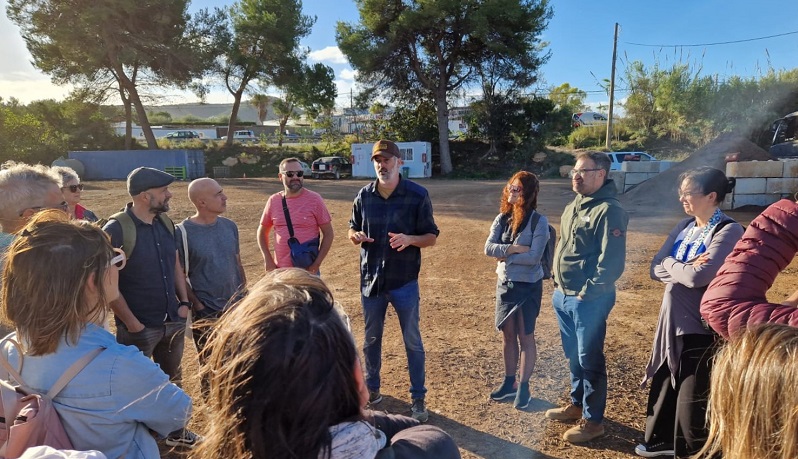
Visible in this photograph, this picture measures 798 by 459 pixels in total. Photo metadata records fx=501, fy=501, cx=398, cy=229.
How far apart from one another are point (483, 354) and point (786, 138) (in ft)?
54.3

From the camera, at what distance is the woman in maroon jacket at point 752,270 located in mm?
1632

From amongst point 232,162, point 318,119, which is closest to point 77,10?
point 232,162

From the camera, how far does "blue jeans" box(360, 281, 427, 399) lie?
140 inches

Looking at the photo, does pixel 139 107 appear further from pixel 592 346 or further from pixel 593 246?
pixel 592 346

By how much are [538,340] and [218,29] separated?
3199cm

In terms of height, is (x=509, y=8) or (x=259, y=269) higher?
(x=509, y=8)

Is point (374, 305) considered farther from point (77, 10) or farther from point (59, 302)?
point (77, 10)

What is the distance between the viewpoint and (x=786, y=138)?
1583cm

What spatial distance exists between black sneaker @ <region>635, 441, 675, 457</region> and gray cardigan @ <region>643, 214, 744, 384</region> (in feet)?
1.40

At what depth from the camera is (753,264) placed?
1.70 m

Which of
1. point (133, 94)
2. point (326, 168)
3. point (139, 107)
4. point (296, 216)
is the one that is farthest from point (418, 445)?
point (133, 94)

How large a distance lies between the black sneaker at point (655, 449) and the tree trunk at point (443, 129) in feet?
87.5

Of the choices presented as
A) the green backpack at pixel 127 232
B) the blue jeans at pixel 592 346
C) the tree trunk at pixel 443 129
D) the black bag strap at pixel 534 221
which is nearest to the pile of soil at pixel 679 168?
the black bag strap at pixel 534 221

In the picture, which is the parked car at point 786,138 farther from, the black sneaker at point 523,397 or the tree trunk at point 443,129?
the tree trunk at point 443,129
